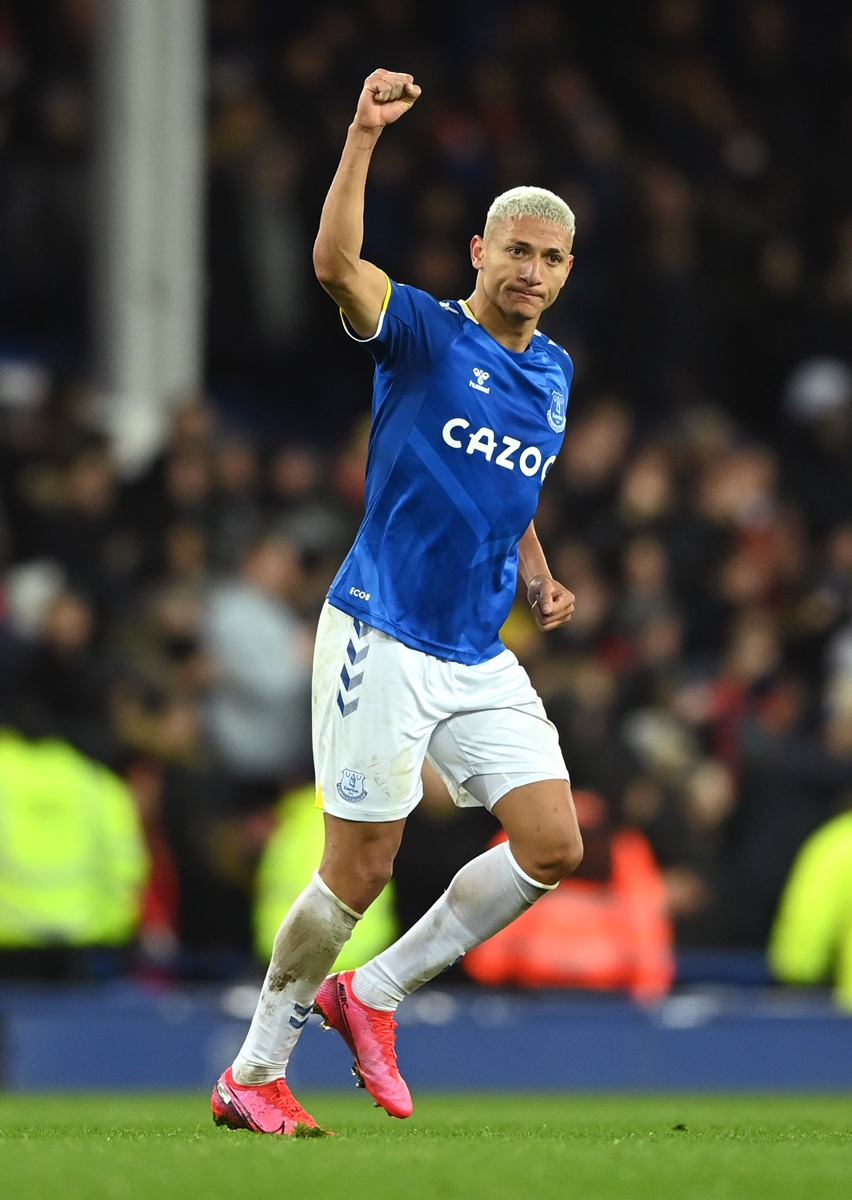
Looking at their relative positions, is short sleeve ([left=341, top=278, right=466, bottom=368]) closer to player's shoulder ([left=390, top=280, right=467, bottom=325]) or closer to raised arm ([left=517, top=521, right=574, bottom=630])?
player's shoulder ([left=390, top=280, right=467, bottom=325])

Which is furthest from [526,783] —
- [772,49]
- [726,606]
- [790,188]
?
[772,49]

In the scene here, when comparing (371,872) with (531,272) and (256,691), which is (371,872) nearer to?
(531,272)

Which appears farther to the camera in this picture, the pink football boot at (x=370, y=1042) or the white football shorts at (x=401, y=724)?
the pink football boot at (x=370, y=1042)

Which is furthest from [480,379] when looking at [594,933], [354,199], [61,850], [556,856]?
[594,933]

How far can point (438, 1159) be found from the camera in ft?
16.5

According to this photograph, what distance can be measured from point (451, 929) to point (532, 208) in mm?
1888

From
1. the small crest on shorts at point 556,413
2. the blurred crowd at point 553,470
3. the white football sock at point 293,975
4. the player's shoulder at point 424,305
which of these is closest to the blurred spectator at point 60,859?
the blurred crowd at point 553,470

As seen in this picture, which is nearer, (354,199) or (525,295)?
(354,199)

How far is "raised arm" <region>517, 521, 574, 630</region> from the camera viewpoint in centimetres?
616

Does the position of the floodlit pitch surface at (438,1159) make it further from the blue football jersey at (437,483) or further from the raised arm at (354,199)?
the raised arm at (354,199)

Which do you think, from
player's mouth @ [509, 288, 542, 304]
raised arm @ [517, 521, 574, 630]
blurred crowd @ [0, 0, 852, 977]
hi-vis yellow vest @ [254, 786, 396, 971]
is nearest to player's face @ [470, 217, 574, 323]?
player's mouth @ [509, 288, 542, 304]

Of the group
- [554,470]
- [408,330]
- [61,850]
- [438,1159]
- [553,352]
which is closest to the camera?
[438,1159]

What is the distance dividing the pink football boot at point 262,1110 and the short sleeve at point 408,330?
6.14 ft

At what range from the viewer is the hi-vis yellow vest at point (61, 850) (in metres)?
10.2
